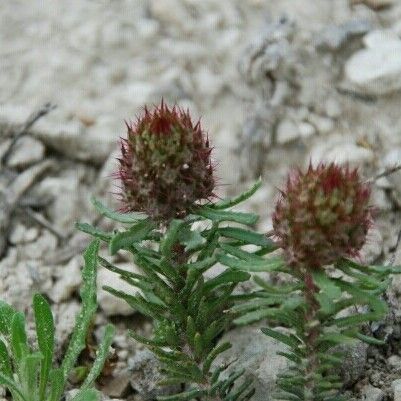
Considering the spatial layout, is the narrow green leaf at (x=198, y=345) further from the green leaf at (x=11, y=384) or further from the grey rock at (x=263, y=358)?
the green leaf at (x=11, y=384)

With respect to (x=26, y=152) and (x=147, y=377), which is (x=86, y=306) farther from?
(x=26, y=152)

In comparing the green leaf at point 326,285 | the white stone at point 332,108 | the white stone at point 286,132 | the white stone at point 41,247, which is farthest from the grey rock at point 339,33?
the green leaf at point 326,285

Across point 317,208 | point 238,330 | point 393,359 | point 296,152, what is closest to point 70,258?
point 238,330

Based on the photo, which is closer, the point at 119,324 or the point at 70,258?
the point at 119,324

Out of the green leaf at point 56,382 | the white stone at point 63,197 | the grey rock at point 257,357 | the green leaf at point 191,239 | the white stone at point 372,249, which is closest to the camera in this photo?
the green leaf at point 191,239

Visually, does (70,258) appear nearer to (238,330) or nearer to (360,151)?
(238,330)

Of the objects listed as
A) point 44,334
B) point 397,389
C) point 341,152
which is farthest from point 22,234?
point 397,389

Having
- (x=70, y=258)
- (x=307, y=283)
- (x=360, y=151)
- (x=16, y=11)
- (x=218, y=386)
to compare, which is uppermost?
(x=16, y=11)
